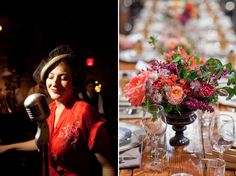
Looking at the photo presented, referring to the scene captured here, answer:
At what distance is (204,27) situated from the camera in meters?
3.61

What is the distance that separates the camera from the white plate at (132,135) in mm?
1216

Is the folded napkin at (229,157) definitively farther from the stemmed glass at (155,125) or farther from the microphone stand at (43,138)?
the microphone stand at (43,138)

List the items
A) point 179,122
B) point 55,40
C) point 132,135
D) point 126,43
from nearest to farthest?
point 55,40 → point 179,122 → point 132,135 → point 126,43

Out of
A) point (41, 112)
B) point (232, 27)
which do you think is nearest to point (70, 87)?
point (41, 112)

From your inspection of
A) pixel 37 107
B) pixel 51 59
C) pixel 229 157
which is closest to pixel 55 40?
pixel 51 59

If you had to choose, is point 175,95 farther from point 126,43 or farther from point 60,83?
point 126,43

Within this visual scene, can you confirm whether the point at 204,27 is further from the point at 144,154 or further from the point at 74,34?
the point at 74,34

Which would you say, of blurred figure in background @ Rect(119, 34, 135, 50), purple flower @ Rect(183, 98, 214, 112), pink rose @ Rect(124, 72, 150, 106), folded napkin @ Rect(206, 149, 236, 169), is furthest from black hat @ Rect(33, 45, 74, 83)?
blurred figure in background @ Rect(119, 34, 135, 50)

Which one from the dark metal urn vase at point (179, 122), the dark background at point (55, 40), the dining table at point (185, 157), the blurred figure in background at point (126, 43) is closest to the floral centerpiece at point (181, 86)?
the dark metal urn vase at point (179, 122)

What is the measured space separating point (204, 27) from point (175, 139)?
8.43ft

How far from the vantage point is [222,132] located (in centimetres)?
110

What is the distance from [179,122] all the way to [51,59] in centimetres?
54

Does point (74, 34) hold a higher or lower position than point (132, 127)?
higher

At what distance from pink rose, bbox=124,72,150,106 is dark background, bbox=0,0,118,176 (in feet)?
0.85
